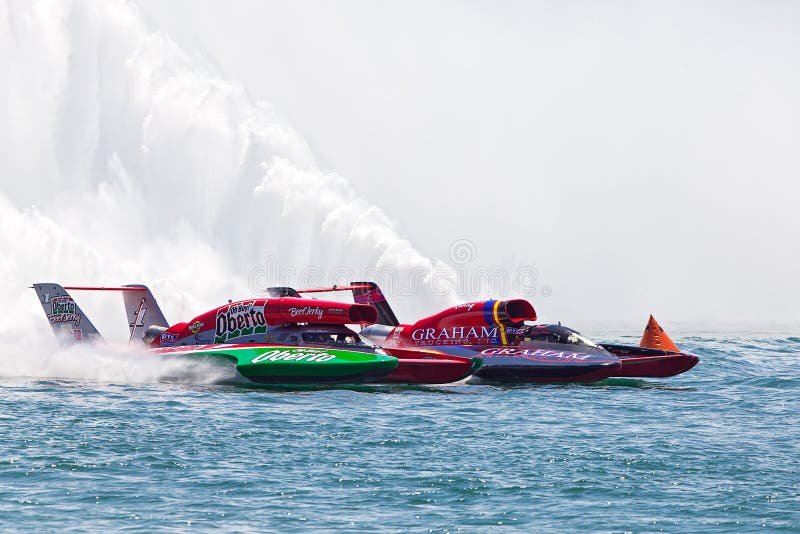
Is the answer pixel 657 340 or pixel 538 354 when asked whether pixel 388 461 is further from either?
pixel 657 340

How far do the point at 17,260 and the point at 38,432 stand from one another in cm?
2710

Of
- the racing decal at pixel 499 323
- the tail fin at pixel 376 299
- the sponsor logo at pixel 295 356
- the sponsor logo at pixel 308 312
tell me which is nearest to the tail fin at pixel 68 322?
the sponsor logo at pixel 308 312

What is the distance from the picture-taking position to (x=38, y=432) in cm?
1341

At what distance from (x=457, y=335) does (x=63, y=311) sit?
10.1 metres

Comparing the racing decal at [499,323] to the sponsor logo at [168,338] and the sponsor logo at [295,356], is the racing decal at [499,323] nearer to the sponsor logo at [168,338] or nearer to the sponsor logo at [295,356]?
the sponsor logo at [295,356]

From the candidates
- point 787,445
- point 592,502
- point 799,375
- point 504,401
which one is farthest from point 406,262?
point 592,502

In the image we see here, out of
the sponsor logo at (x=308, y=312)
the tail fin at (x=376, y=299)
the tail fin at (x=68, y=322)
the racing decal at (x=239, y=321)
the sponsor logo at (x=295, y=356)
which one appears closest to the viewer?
the sponsor logo at (x=295, y=356)

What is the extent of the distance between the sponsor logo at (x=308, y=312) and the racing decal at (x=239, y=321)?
76 cm

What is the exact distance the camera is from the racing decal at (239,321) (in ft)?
72.1

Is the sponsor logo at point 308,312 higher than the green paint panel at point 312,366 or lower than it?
higher

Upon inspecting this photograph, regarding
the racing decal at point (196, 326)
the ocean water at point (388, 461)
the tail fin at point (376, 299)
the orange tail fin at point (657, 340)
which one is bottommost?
the ocean water at point (388, 461)

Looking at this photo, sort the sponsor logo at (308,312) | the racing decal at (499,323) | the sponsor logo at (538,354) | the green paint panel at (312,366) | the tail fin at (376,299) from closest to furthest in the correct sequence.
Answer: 1. the green paint panel at (312,366)
2. the sponsor logo at (308,312)
3. the sponsor logo at (538,354)
4. the racing decal at (499,323)
5. the tail fin at (376,299)

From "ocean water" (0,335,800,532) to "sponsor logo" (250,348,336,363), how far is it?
0.95 metres

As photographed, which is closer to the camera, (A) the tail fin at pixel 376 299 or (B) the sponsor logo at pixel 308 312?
(B) the sponsor logo at pixel 308 312
